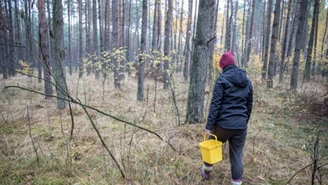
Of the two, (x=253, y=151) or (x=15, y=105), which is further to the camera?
(x=15, y=105)

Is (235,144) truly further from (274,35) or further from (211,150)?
(274,35)

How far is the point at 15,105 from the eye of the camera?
755cm

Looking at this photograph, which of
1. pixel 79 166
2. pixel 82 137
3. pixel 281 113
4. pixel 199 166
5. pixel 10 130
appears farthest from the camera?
pixel 281 113

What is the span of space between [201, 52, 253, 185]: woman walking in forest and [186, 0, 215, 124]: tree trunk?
1806mm

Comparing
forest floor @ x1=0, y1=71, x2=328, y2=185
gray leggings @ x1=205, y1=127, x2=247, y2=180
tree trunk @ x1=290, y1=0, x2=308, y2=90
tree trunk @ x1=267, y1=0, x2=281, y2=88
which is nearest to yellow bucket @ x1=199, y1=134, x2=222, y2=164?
gray leggings @ x1=205, y1=127, x2=247, y2=180

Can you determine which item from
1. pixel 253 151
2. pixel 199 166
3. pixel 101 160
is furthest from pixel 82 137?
pixel 253 151

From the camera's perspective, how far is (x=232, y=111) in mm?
A: 2943

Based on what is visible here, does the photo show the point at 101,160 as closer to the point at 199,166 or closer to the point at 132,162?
the point at 132,162

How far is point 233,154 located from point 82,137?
2.93m

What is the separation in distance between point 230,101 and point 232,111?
0.14 metres

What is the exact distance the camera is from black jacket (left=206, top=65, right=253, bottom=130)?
9.63 feet

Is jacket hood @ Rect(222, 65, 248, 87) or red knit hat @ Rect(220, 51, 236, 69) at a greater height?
red knit hat @ Rect(220, 51, 236, 69)

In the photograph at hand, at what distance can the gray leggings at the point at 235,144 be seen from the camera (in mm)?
2986

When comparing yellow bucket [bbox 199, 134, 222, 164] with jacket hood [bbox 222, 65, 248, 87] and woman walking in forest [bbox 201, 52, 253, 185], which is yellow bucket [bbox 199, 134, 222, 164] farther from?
jacket hood [bbox 222, 65, 248, 87]
